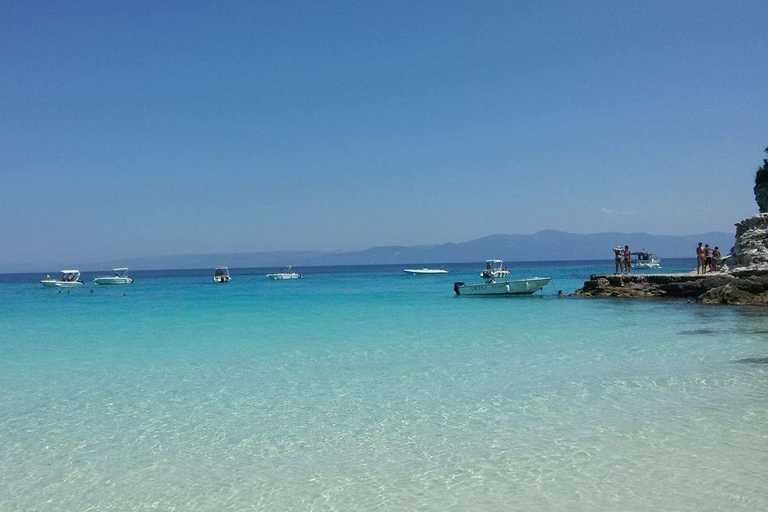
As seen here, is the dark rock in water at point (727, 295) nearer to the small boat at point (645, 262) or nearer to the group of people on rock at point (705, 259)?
the group of people on rock at point (705, 259)

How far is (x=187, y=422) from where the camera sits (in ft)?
28.6

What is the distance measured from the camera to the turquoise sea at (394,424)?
6.05 meters

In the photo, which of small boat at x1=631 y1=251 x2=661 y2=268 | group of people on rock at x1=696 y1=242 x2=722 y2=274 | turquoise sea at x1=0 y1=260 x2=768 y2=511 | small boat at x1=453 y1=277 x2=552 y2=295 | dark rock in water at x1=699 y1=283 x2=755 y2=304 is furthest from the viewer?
small boat at x1=631 y1=251 x2=661 y2=268

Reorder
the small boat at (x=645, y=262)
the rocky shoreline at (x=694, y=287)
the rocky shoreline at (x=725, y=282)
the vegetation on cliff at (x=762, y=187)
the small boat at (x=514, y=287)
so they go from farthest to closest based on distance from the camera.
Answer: the small boat at (x=645, y=262), the vegetation on cliff at (x=762, y=187), the small boat at (x=514, y=287), the rocky shoreline at (x=725, y=282), the rocky shoreline at (x=694, y=287)

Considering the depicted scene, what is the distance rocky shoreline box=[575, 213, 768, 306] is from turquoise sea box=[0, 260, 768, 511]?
397 inches

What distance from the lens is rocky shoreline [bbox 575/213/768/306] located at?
84.0 feet

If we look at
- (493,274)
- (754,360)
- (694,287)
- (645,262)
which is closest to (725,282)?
(694,287)

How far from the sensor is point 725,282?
2756 cm

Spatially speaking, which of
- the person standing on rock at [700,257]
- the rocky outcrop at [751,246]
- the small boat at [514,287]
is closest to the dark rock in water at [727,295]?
the rocky outcrop at [751,246]

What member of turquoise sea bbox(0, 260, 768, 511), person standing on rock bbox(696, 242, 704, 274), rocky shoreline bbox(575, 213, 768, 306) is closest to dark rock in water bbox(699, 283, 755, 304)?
rocky shoreline bbox(575, 213, 768, 306)

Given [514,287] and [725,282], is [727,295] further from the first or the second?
[514,287]

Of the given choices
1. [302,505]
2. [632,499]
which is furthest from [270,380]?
[632,499]

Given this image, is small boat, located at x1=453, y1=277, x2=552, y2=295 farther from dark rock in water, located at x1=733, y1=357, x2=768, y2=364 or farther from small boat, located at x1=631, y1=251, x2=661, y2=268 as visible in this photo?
small boat, located at x1=631, y1=251, x2=661, y2=268

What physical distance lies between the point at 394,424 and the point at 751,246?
29.9m
